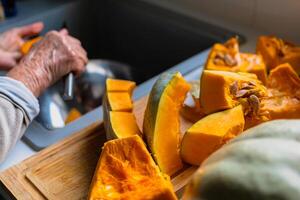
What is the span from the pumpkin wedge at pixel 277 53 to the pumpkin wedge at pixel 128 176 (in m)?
0.37

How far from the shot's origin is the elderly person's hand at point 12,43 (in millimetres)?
969

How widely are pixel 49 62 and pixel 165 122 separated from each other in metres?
0.31

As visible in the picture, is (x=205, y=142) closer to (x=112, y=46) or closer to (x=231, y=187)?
(x=231, y=187)

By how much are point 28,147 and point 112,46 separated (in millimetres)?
627

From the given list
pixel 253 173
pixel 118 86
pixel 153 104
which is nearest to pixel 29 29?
pixel 118 86

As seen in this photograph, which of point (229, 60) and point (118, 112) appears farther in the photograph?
point (229, 60)

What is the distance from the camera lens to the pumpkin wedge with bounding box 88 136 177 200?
0.56 meters

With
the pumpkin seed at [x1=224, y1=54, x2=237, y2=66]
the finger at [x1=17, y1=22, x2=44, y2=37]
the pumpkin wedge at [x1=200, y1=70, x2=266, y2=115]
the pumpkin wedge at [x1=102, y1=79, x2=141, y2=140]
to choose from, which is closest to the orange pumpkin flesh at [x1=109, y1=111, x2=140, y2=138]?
the pumpkin wedge at [x1=102, y1=79, x2=141, y2=140]

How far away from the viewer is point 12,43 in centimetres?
105

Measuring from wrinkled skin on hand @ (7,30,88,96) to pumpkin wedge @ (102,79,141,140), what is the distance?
0.46 feet

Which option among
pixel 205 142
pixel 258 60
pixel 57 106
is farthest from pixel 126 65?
pixel 205 142

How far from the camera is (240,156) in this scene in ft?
1.62

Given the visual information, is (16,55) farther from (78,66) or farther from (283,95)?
(283,95)

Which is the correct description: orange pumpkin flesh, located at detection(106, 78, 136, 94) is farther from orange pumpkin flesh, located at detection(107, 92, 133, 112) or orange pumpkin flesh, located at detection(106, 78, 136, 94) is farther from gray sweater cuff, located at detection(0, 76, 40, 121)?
gray sweater cuff, located at detection(0, 76, 40, 121)
